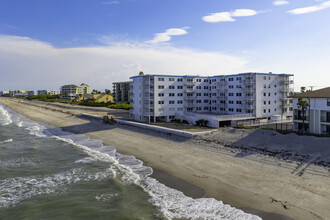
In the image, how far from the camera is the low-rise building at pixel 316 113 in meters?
37.4

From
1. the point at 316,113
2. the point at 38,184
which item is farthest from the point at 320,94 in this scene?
the point at 38,184

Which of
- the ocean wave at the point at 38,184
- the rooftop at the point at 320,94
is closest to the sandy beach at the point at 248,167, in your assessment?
the ocean wave at the point at 38,184

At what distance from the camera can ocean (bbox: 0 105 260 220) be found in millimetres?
18625

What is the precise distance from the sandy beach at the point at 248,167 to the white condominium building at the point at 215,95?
1650cm

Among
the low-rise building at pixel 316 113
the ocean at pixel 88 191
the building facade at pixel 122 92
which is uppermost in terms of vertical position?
the building facade at pixel 122 92

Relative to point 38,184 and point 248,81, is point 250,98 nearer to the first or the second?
point 248,81

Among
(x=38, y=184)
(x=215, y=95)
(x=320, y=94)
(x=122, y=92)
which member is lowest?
(x=38, y=184)

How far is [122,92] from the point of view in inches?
4318

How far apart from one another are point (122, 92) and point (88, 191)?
8918cm

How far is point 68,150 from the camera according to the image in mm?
37219

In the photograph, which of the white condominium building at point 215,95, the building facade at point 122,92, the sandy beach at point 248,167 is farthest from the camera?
the building facade at point 122,92

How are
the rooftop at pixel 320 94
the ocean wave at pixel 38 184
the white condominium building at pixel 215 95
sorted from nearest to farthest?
1. the ocean wave at pixel 38 184
2. the rooftop at pixel 320 94
3. the white condominium building at pixel 215 95

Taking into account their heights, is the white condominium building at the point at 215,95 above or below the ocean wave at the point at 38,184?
above

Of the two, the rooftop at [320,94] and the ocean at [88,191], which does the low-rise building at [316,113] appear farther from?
the ocean at [88,191]
